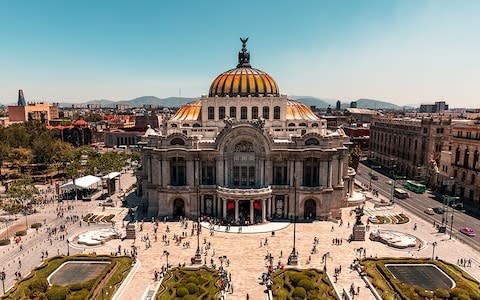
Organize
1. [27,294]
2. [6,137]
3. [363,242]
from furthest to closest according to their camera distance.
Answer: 1. [6,137]
2. [363,242]
3. [27,294]

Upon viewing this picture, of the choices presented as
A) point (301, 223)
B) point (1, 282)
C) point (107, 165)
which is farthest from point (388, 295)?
point (107, 165)

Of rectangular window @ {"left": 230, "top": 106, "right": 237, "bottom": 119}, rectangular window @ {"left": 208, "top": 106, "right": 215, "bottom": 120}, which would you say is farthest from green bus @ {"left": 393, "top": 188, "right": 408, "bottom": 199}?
rectangular window @ {"left": 208, "top": 106, "right": 215, "bottom": 120}

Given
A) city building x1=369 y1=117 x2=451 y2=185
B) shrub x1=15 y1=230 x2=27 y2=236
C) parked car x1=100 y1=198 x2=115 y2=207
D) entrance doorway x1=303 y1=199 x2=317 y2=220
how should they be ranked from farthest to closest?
1. city building x1=369 y1=117 x2=451 y2=185
2. parked car x1=100 y1=198 x2=115 y2=207
3. entrance doorway x1=303 y1=199 x2=317 y2=220
4. shrub x1=15 y1=230 x2=27 y2=236

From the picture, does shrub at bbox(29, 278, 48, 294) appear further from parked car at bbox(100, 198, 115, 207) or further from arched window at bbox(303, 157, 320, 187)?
arched window at bbox(303, 157, 320, 187)

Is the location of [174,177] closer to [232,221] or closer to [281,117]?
[232,221]

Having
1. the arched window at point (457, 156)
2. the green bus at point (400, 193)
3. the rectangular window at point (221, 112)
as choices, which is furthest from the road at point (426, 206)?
the rectangular window at point (221, 112)

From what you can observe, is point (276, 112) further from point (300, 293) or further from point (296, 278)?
point (300, 293)

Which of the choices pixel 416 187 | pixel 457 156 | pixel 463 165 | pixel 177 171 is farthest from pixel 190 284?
pixel 457 156
